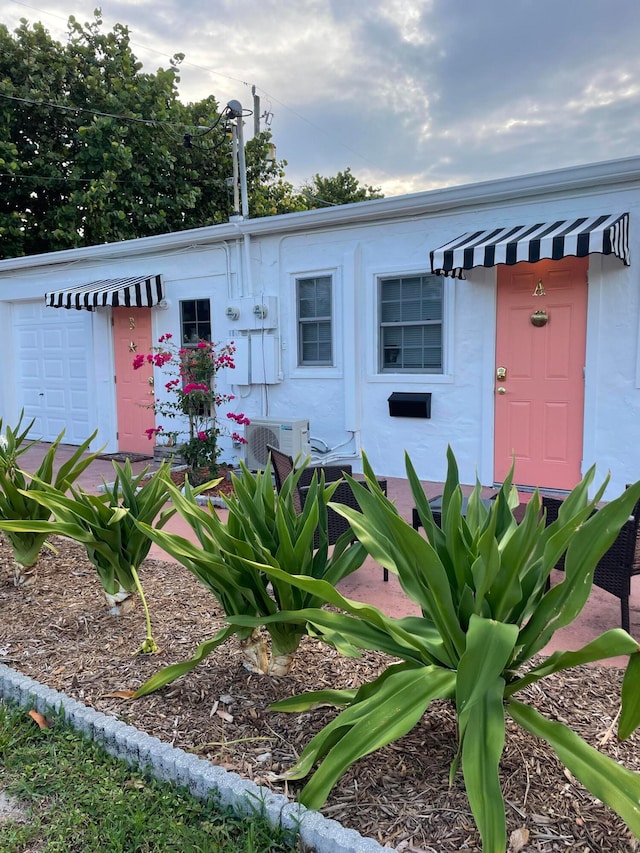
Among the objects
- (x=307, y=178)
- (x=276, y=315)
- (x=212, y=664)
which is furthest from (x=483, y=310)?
(x=307, y=178)

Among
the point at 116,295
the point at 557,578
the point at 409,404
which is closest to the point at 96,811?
the point at 557,578

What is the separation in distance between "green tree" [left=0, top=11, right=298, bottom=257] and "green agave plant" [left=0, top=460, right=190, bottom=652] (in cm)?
1267

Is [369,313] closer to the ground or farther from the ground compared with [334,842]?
farther from the ground

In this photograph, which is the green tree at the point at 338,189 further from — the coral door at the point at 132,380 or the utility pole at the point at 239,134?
the coral door at the point at 132,380

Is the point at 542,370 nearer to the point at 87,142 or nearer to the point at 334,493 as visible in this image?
the point at 334,493

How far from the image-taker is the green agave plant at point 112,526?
9.44 feet

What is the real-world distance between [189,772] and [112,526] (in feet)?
4.27

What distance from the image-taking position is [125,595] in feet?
10.4

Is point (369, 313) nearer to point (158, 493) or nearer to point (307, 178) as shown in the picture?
point (158, 493)

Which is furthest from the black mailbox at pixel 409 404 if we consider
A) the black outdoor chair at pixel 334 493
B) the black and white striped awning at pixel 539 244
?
the black outdoor chair at pixel 334 493

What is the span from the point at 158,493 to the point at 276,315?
4.91 meters

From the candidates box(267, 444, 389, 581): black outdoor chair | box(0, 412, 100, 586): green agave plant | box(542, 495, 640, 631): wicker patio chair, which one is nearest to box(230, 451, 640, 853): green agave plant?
box(542, 495, 640, 631): wicker patio chair

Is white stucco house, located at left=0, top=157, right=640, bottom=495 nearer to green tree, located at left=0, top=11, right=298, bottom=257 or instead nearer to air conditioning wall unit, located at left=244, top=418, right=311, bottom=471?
air conditioning wall unit, located at left=244, top=418, right=311, bottom=471

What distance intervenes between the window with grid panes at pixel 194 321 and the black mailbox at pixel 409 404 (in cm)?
279
